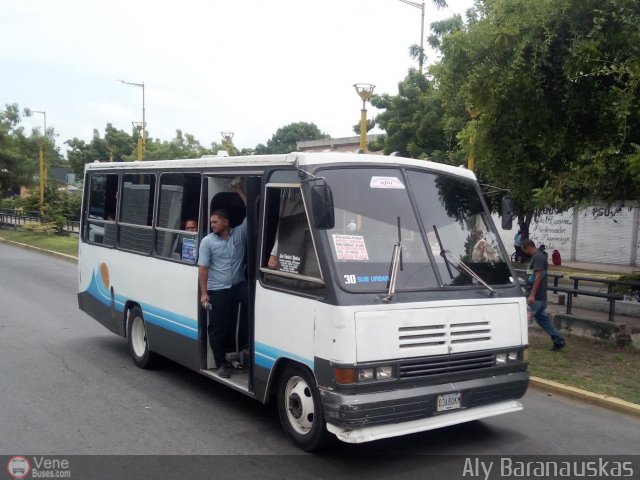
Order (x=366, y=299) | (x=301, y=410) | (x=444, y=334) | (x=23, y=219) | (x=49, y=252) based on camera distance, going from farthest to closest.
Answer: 1. (x=23, y=219)
2. (x=49, y=252)
3. (x=301, y=410)
4. (x=444, y=334)
5. (x=366, y=299)

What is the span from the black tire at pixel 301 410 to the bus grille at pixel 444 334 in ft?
2.69

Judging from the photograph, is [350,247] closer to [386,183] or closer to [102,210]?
[386,183]

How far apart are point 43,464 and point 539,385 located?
5.42m

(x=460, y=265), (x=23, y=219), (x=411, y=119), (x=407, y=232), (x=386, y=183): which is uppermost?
(x=411, y=119)

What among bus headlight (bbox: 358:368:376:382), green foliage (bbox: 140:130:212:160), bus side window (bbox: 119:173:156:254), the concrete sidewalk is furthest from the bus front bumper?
green foliage (bbox: 140:130:212:160)

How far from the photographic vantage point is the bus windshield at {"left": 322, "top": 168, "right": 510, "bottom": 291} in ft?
17.0

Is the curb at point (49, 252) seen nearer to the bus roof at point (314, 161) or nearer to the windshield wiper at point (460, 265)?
the bus roof at point (314, 161)

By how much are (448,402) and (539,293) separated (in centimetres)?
457

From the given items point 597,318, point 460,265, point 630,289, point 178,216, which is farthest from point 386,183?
point 630,289

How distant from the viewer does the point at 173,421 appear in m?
6.11

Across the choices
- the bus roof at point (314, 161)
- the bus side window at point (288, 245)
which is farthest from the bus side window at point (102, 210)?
the bus side window at point (288, 245)

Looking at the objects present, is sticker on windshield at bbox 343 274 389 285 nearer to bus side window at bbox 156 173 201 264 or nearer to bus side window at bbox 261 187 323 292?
bus side window at bbox 261 187 323 292

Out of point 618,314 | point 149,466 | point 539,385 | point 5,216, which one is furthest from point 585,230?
point 5,216

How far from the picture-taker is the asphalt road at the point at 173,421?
5469 mm
